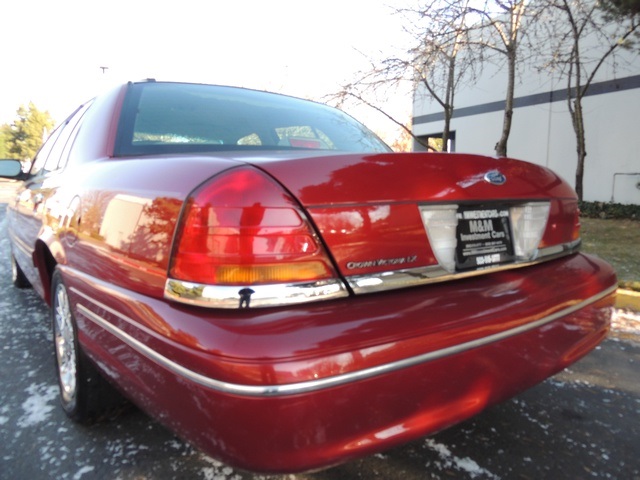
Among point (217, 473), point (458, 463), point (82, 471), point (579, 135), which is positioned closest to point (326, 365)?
point (217, 473)

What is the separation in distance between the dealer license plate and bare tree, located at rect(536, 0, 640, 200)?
9291 mm

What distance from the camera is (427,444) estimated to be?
2176 mm

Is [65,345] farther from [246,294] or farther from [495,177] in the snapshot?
[495,177]

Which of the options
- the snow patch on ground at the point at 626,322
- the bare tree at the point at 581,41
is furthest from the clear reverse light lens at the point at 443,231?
the bare tree at the point at 581,41

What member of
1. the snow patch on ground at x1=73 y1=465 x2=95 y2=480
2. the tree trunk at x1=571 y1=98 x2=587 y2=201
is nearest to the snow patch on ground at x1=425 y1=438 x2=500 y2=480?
the snow patch on ground at x1=73 y1=465 x2=95 y2=480

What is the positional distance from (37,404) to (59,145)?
169 cm

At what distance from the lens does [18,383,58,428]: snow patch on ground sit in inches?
92.5

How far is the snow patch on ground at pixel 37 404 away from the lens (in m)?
2.35

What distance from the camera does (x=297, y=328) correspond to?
126 cm

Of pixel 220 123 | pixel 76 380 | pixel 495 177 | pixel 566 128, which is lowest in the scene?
pixel 76 380

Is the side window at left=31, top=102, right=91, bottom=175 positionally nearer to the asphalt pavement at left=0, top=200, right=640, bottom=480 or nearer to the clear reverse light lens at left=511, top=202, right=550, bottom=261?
the asphalt pavement at left=0, top=200, right=640, bottom=480

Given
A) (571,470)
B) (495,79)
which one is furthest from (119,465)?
(495,79)

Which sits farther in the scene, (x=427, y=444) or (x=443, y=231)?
(x=427, y=444)

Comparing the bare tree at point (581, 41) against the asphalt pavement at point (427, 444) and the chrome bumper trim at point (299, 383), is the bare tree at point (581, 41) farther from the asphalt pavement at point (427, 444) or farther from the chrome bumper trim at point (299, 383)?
the chrome bumper trim at point (299, 383)
